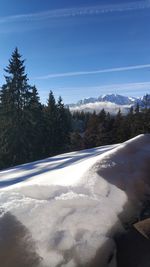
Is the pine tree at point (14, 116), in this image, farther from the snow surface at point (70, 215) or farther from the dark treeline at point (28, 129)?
the snow surface at point (70, 215)

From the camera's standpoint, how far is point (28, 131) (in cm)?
3403

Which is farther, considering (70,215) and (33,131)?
(33,131)

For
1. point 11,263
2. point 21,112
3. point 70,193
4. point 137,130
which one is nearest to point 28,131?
point 21,112

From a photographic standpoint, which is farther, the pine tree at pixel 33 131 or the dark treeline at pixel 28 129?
the pine tree at pixel 33 131

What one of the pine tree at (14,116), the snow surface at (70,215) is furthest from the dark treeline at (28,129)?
the snow surface at (70,215)

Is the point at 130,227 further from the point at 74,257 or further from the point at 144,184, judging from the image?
the point at 144,184

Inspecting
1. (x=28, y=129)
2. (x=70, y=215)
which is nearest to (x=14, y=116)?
(x=28, y=129)

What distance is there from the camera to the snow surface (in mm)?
4941

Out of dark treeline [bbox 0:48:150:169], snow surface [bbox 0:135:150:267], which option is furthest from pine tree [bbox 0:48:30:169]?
snow surface [bbox 0:135:150:267]

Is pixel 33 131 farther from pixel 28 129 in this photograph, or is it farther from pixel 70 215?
pixel 70 215

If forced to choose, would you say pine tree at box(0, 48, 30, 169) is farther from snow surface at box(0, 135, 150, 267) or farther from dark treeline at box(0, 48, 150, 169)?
snow surface at box(0, 135, 150, 267)

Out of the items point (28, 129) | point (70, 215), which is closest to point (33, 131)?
point (28, 129)

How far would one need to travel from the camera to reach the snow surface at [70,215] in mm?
4941

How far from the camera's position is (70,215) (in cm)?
603
